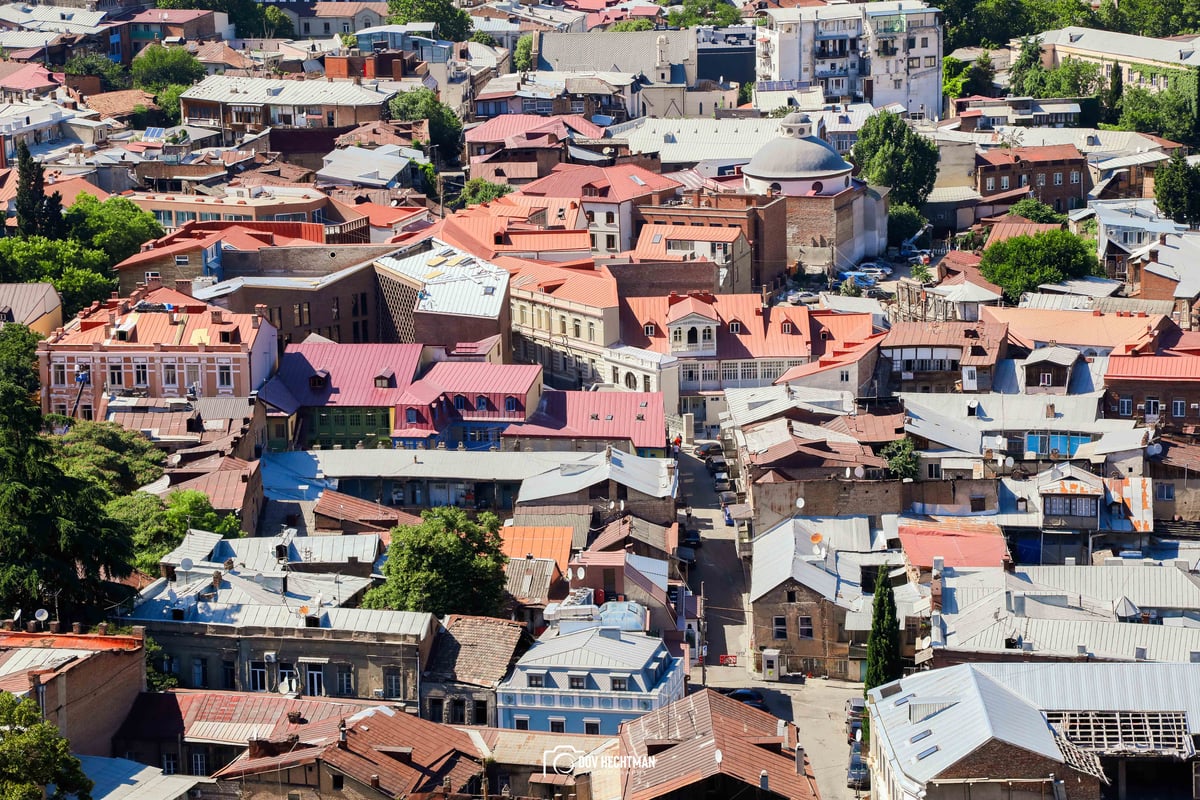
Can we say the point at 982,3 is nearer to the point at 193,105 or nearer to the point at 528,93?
the point at 528,93

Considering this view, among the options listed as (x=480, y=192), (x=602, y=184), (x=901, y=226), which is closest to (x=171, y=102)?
(x=480, y=192)

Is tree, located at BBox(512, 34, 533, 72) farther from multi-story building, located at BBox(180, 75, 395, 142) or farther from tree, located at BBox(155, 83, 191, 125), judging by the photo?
tree, located at BBox(155, 83, 191, 125)

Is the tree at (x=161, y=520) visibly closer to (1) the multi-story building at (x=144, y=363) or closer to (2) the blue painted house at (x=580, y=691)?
(1) the multi-story building at (x=144, y=363)

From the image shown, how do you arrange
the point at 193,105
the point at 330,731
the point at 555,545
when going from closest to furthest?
the point at 330,731
the point at 555,545
the point at 193,105

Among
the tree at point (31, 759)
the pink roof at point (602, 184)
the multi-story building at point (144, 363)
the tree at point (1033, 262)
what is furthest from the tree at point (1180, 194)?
the tree at point (31, 759)

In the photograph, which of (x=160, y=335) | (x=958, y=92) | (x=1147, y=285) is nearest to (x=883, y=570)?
(x=160, y=335)

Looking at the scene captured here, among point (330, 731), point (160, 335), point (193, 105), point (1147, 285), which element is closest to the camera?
point (330, 731)
